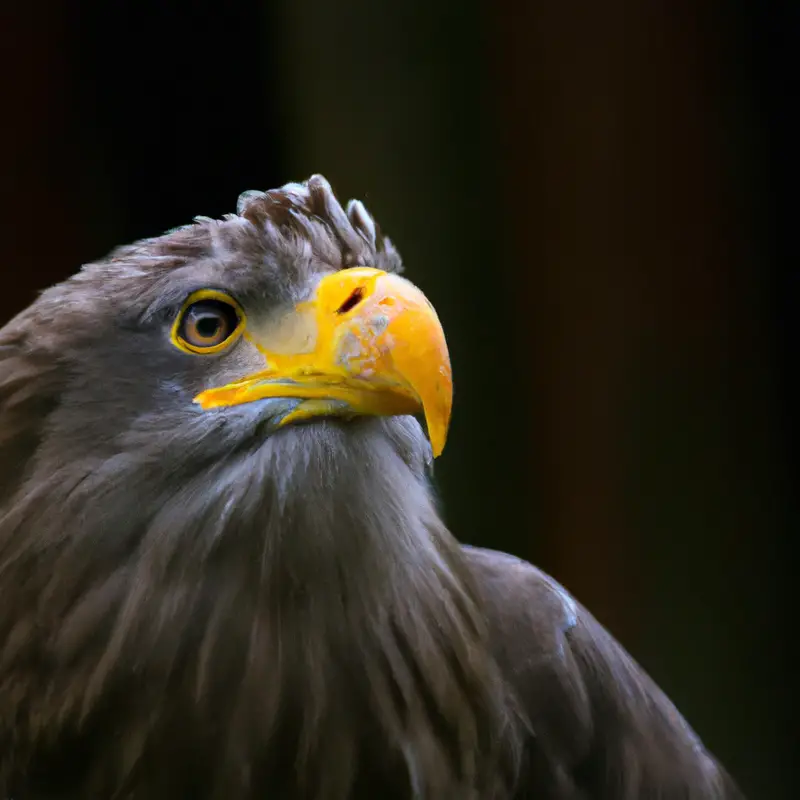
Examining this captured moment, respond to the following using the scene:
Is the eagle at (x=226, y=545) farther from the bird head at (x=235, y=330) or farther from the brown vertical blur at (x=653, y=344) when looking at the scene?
the brown vertical blur at (x=653, y=344)

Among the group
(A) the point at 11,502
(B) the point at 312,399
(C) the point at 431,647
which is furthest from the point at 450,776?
(A) the point at 11,502

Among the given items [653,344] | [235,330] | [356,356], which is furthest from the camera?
[653,344]

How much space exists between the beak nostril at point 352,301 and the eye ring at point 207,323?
0.42 ft

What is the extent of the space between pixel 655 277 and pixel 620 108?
0.35 metres

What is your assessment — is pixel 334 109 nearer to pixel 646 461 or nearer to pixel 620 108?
pixel 620 108

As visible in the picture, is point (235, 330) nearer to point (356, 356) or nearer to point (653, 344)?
point (356, 356)

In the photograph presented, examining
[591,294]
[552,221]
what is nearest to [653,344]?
[591,294]

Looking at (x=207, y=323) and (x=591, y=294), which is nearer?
(x=207, y=323)

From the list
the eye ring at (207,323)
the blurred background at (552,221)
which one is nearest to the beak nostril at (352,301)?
the eye ring at (207,323)

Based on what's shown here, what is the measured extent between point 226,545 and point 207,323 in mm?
243

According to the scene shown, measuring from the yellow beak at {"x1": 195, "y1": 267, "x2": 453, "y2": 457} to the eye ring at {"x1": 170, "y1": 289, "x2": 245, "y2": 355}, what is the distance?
2cm

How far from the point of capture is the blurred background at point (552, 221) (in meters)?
1.74

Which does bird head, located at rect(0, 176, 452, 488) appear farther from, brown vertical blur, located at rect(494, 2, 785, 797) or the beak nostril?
brown vertical blur, located at rect(494, 2, 785, 797)

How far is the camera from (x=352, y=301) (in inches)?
37.2
